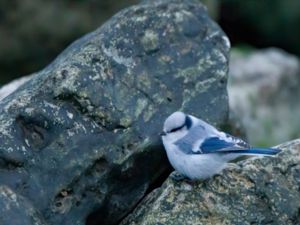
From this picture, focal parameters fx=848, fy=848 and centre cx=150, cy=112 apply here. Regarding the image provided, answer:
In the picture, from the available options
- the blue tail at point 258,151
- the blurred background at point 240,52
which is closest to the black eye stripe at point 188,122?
the blue tail at point 258,151

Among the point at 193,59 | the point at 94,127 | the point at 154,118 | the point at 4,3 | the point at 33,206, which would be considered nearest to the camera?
the point at 33,206

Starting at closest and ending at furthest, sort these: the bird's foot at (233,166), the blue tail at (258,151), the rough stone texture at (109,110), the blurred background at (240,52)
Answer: the rough stone texture at (109,110) < the blue tail at (258,151) < the bird's foot at (233,166) < the blurred background at (240,52)

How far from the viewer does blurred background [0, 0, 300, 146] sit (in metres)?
9.05

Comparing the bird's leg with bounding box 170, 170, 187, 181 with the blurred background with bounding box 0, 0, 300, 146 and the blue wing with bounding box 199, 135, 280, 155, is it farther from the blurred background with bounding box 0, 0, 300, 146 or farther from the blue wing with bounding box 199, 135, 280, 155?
the blurred background with bounding box 0, 0, 300, 146

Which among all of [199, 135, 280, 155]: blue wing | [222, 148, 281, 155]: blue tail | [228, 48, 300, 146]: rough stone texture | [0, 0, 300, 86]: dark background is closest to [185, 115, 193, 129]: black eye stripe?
[199, 135, 280, 155]: blue wing

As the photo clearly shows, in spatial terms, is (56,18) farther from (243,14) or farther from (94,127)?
(94,127)

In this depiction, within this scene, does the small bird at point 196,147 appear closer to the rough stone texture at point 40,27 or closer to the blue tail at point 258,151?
the blue tail at point 258,151

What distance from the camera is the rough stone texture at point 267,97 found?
884cm

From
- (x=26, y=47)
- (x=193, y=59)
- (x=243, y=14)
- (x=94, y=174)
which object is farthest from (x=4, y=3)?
(x=94, y=174)

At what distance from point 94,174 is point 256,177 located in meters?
0.97

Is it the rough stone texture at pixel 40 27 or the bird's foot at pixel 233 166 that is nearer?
the bird's foot at pixel 233 166

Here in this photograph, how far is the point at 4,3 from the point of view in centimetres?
→ 1020

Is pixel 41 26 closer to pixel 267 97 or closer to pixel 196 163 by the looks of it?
pixel 267 97

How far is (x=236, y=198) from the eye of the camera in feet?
16.2
